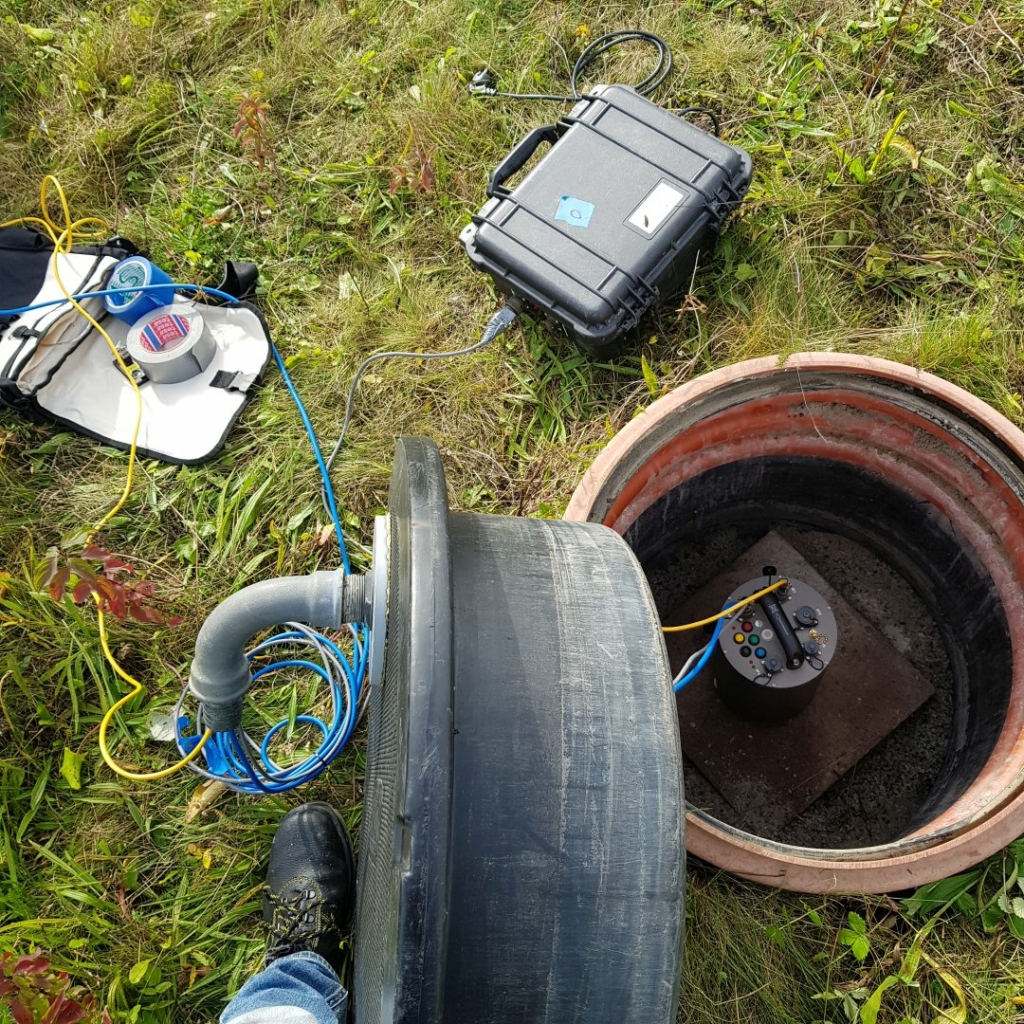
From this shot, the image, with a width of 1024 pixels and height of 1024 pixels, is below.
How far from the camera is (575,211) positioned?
2396 millimetres

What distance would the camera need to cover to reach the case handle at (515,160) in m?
2.46

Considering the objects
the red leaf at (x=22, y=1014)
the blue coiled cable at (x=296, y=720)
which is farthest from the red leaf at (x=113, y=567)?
the red leaf at (x=22, y=1014)

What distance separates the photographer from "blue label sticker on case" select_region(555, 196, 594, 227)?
2381 millimetres

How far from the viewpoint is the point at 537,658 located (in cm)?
128

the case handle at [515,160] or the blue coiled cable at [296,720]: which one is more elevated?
the case handle at [515,160]

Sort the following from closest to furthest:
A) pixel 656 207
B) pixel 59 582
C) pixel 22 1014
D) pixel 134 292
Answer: pixel 22 1014
pixel 59 582
pixel 656 207
pixel 134 292

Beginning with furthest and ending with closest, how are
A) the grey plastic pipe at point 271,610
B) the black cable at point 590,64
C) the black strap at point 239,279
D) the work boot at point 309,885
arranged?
the black cable at point 590,64 → the black strap at point 239,279 → the work boot at point 309,885 → the grey plastic pipe at point 271,610

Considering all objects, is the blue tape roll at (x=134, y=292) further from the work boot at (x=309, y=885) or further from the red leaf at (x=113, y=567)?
the work boot at (x=309, y=885)

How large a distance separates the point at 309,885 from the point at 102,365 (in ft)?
6.05

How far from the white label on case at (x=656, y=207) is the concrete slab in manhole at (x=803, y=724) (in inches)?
44.7

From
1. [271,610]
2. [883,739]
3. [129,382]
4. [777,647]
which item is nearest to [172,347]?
[129,382]

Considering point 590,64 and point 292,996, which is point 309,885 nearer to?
point 292,996

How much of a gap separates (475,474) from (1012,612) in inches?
59.6

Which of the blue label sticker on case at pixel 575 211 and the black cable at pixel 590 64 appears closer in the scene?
the blue label sticker on case at pixel 575 211
